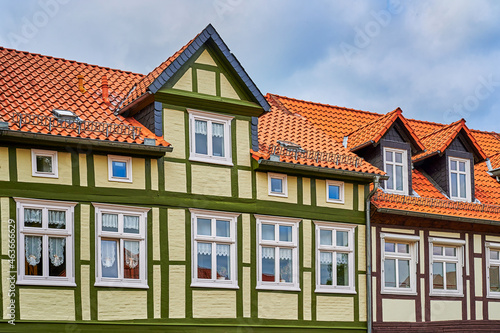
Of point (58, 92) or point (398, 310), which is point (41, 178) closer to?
point (58, 92)

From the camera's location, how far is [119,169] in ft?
70.8

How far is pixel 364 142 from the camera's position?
26656 millimetres

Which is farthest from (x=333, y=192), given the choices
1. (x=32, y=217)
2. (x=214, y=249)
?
(x=32, y=217)

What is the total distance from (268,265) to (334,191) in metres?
2.85

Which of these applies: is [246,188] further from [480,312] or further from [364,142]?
[480,312]

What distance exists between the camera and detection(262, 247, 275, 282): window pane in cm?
2341

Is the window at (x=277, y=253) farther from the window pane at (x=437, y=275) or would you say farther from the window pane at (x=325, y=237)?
the window pane at (x=437, y=275)

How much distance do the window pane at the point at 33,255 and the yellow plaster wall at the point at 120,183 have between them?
1856 millimetres

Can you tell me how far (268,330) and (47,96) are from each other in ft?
25.6

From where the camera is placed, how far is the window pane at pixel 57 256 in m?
20.5

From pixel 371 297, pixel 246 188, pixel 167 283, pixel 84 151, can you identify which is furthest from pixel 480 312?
pixel 84 151

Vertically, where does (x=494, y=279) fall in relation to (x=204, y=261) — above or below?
below

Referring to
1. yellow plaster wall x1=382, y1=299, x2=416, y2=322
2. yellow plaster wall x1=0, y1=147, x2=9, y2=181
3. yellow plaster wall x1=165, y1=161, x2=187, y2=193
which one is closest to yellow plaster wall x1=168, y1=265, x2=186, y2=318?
yellow plaster wall x1=165, y1=161, x2=187, y2=193

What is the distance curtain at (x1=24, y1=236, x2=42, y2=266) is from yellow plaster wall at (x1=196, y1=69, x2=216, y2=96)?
5.57 m
